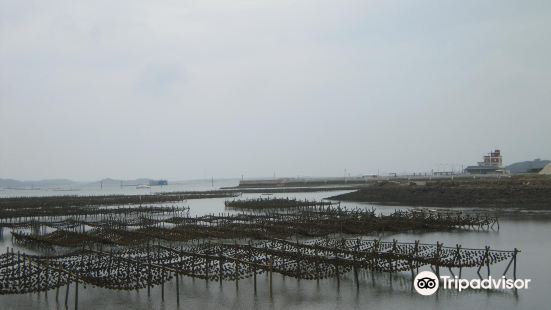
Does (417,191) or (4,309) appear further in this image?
(417,191)

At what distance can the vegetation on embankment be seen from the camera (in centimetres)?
5578

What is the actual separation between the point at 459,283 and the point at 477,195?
47.6 metres

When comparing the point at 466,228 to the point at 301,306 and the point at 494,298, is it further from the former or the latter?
the point at 301,306

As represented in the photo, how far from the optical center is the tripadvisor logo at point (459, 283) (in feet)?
58.9

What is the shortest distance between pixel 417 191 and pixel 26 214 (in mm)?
54480

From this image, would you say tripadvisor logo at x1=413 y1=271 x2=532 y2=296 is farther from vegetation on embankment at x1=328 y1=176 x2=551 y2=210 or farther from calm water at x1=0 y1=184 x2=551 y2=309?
vegetation on embankment at x1=328 y1=176 x2=551 y2=210

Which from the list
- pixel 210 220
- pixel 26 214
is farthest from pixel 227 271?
pixel 26 214

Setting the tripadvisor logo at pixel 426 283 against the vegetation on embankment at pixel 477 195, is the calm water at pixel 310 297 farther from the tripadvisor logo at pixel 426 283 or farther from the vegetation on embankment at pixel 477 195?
the vegetation on embankment at pixel 477 195

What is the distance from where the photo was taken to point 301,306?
16438mm

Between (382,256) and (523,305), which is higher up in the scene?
(382,256)

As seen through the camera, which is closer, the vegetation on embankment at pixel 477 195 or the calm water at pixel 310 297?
the calm water at pixel 310 297

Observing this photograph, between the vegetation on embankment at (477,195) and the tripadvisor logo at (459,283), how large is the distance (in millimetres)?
37825

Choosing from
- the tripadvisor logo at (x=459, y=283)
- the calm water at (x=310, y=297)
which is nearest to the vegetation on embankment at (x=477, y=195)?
the tripadvisor logo at (x=459, y=283)

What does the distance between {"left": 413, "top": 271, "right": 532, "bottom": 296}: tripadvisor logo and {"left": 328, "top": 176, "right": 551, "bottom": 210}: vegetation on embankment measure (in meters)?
37.8
